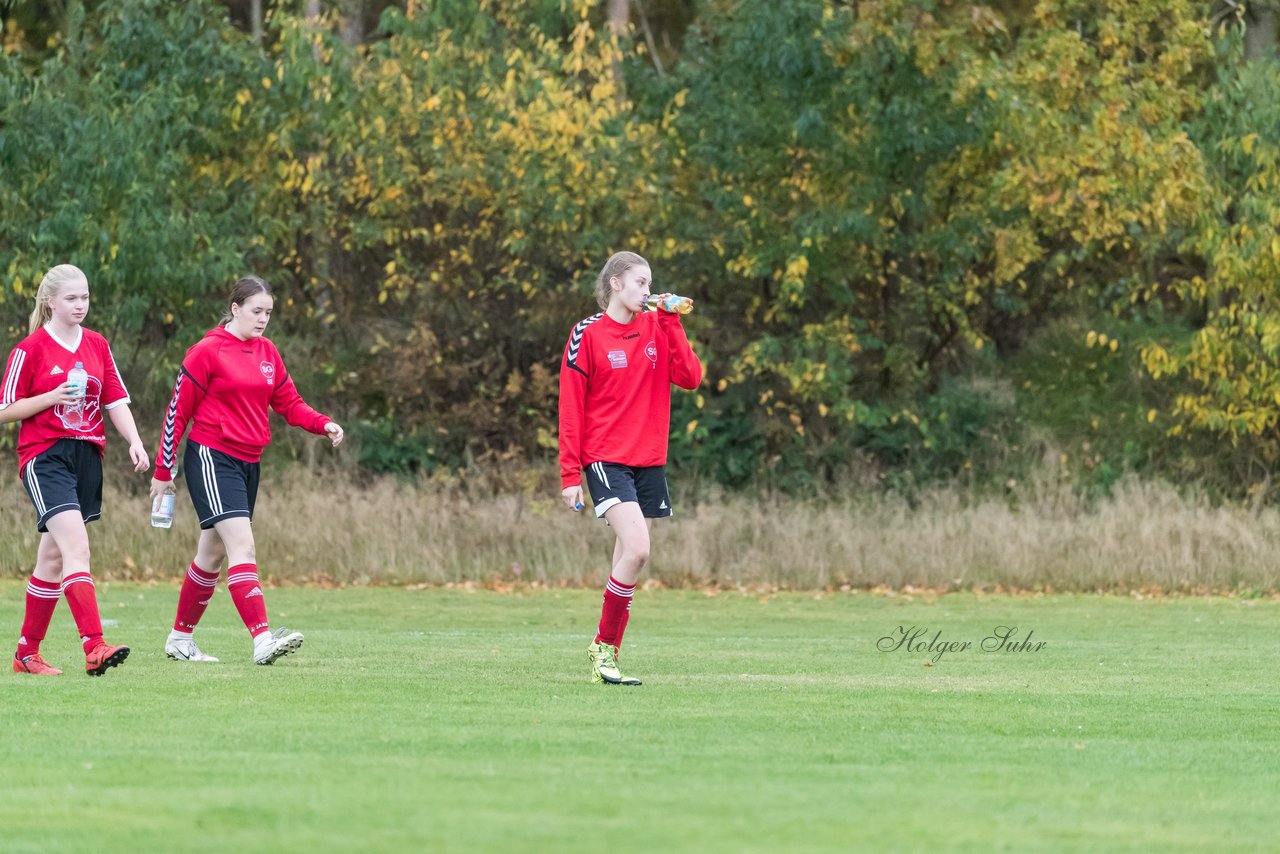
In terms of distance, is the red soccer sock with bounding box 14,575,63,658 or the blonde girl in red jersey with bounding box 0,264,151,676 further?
the red soccer sock with bounding box 14,575,63,658

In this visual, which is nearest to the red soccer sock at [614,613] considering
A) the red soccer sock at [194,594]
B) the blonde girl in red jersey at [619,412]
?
the blonde girl in red jersey at [619,412]

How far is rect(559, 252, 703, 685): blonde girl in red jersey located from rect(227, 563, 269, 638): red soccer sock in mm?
1715

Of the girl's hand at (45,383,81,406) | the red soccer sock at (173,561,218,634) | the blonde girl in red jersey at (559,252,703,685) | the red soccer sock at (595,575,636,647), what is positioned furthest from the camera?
the red soccer sock at (173,561,218,634)

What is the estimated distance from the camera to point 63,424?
1073cm

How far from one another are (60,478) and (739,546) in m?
13.4

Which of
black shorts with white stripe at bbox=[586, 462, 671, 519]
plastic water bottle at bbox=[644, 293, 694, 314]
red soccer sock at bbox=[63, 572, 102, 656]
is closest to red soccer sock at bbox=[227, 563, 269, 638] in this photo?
red soccer sock at bbox=[63, 572, 102, 656]

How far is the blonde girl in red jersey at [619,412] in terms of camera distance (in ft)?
35.4

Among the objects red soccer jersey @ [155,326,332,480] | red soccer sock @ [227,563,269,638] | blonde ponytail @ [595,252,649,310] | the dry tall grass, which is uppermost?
blonde ponytail @ [595,252,649,310]

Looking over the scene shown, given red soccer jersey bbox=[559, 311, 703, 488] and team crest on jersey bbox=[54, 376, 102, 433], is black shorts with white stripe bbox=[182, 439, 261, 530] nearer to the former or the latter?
team crest on jersey bbox=[54, 376, 102, 433]

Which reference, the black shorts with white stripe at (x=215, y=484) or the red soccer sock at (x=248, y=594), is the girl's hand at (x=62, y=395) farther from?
the red soccer sock at (x=248, y=594)

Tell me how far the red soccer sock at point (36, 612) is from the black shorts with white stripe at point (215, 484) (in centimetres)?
87

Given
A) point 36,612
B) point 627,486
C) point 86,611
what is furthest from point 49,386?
point 627,486

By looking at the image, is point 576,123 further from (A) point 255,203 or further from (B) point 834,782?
(B) point 834,782

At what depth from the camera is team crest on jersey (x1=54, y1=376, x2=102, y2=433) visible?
10727 mm
